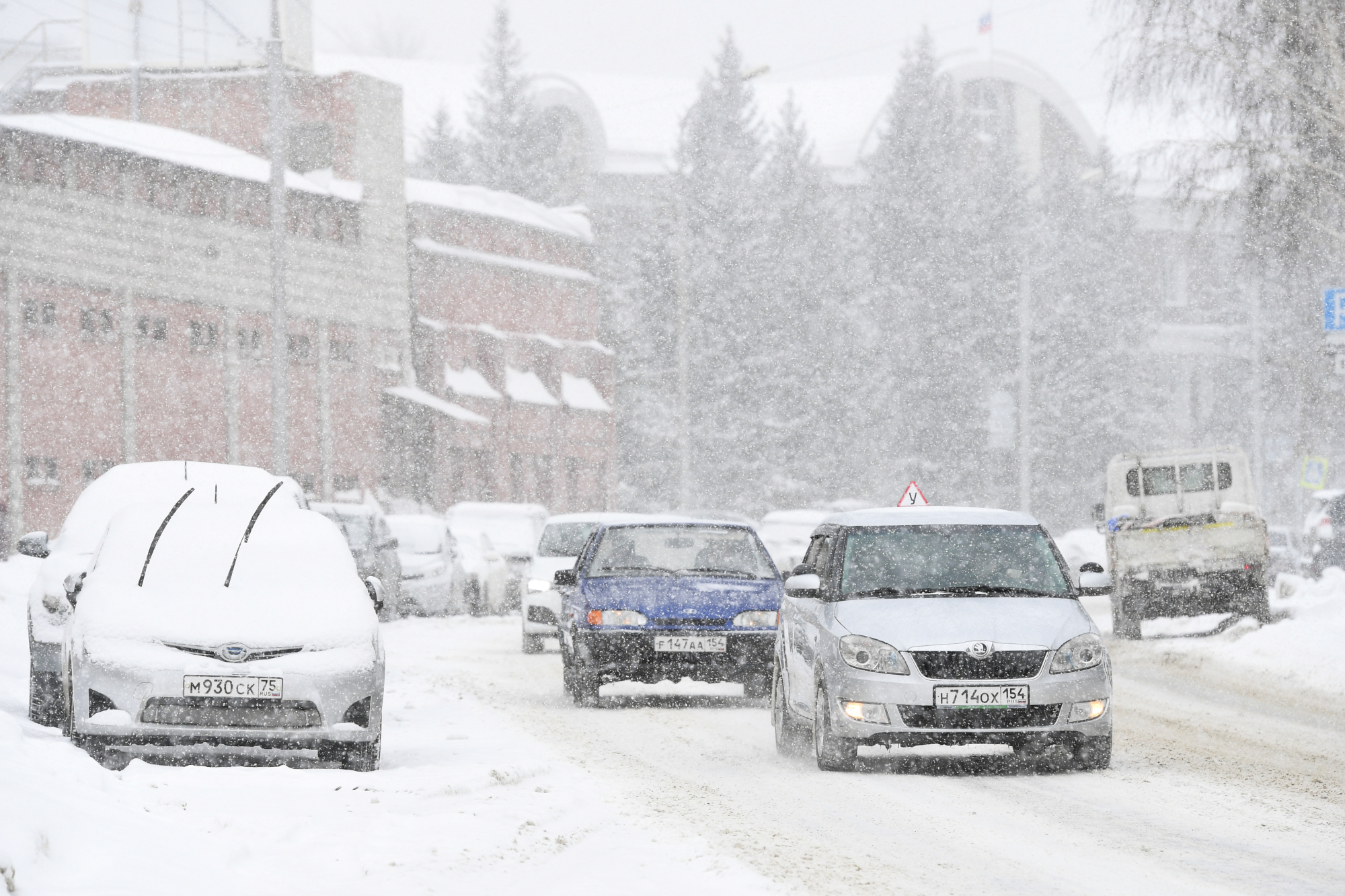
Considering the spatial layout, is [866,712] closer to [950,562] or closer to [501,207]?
[950,562]

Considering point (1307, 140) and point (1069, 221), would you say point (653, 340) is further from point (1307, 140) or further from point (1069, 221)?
point (1307, 140)

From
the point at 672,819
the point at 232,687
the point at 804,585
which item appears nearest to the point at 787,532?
the point at 804,585

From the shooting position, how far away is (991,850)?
26.3 ft

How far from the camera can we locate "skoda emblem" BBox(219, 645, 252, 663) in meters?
10.2

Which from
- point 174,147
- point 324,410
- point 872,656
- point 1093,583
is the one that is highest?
point 174,147

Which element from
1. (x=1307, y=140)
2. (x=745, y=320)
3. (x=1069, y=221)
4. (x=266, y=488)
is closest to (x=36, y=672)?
(x=266, y=488)

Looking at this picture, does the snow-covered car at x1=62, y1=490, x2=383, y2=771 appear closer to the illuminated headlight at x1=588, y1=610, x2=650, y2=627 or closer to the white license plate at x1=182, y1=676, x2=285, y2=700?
the white license plate at x1=182, y1=676, x2=285, y2=700

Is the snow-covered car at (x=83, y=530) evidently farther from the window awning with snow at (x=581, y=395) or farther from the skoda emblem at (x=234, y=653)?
the window awning with snow at (x=581, y=395)

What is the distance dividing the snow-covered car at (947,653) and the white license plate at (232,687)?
9.76ft

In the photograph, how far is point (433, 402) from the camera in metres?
55.4

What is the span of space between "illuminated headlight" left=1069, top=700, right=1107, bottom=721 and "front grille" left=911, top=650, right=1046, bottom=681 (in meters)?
0.30

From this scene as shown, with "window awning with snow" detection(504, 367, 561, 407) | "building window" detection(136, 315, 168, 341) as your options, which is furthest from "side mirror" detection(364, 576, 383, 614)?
"window awning with snow" detection(504, 367, 561, 407)

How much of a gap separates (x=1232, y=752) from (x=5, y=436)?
33961 millimetres

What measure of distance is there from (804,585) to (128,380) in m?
35.9
